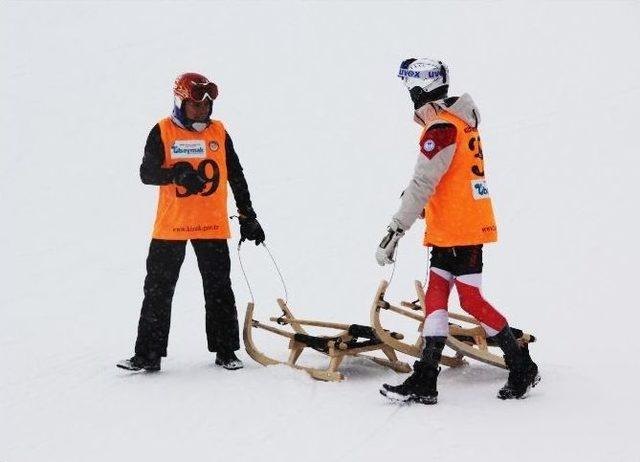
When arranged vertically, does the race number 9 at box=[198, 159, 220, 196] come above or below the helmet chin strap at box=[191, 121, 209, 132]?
below

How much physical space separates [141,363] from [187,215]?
1.09 metres

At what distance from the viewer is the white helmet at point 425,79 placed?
18.4 ft

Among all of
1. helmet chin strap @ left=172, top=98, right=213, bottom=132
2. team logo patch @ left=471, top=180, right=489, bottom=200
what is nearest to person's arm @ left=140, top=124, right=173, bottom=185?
helmet chin strap @ left=172, top=98, right=213, bottom=132

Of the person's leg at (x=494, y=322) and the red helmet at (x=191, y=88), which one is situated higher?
the red helmet at (x=191, y=88)

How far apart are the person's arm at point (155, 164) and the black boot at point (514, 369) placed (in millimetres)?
2497

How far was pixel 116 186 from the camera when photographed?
16.5 metres

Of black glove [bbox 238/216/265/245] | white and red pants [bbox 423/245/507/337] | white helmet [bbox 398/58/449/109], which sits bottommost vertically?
white and red pants [bbox 423/245/507/337]

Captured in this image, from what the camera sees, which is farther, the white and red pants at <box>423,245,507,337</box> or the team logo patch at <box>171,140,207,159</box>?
the team logo patch at <box>171,140,207,159</box>

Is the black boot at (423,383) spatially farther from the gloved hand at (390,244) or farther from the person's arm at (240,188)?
the person's arm at (240,188)

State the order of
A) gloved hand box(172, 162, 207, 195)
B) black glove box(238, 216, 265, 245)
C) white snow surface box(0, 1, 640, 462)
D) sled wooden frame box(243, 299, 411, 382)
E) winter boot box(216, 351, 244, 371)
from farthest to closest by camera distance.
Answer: black glove box(238, 216, 265, 245) → winter boot box(216, 351, 244, 371) → gloved hand box(172, 162, 207, 195) → sled wooden frame box(243, 299, 411, 382) → white snow surface box(0, 1, 640, 462)

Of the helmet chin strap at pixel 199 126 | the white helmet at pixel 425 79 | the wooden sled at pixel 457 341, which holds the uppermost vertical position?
the white helmet at pixel 425 79

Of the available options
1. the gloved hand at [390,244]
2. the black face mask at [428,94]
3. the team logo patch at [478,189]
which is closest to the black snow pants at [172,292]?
the gloved hand at [390,244]

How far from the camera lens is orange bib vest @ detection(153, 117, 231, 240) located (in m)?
6.38

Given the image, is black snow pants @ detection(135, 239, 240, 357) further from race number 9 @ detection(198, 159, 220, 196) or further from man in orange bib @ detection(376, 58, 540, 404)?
man in orange bib @ detection(376, 58, 540, 404)
